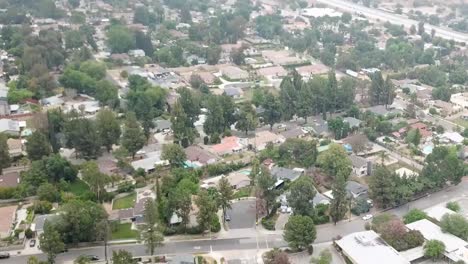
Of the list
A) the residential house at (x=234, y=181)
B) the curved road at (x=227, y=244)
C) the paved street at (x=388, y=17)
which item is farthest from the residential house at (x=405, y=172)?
the paved street at (x=388, y=17)

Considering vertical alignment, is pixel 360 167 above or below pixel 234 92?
above

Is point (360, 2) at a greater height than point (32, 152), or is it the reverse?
point (32, 152)

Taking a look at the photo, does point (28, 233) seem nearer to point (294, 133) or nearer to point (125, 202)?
point (125, 202)

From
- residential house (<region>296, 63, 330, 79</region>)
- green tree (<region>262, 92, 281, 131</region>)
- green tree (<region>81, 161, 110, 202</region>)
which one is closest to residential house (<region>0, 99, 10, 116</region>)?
green tree (<region>81, 161, 110, 202</region>)

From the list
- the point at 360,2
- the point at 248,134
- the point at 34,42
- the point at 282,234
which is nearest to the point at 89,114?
the point at 248,134

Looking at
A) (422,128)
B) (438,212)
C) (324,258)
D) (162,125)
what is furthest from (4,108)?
(438,212)

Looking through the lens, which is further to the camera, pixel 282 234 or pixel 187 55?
pixel 187 55

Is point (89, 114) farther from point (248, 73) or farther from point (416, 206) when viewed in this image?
point (416, 206)
